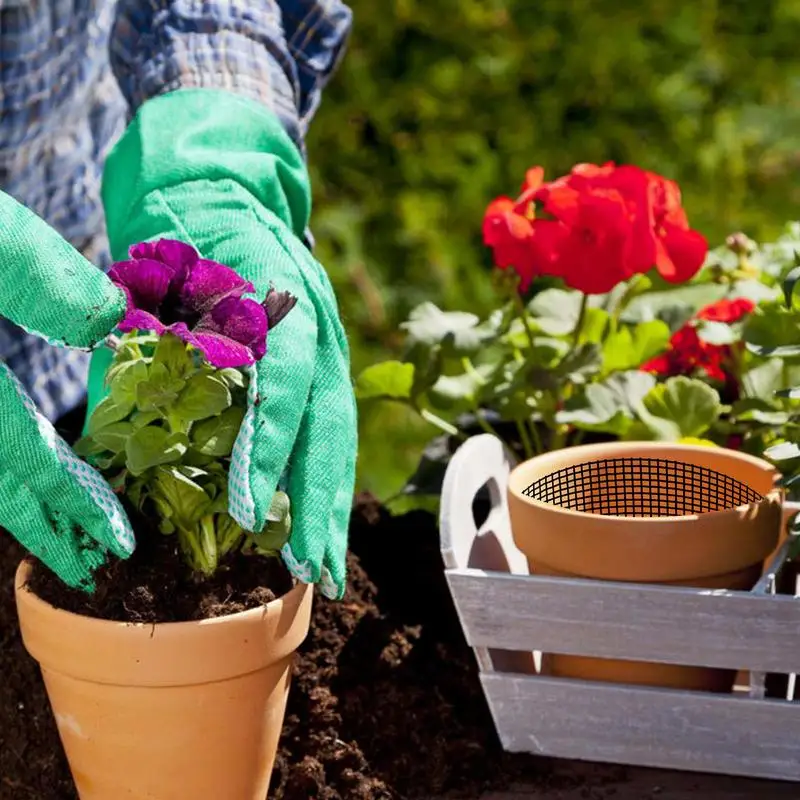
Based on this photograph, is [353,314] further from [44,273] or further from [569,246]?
[44,273]

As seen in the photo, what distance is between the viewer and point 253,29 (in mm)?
1524

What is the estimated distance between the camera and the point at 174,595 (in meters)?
1.17

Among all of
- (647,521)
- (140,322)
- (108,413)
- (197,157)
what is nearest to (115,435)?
(108,413)

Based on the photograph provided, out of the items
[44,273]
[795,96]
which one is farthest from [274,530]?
[795,96]

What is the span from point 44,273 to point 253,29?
0.63 meters

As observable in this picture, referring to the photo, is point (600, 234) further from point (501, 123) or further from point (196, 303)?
point (501, 123)

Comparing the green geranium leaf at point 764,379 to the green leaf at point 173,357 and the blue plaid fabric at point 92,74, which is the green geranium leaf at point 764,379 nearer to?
the blue plaid fabric at point 92,74

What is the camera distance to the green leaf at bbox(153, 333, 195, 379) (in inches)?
42.9

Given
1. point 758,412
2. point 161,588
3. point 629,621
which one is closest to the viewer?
point 161,588

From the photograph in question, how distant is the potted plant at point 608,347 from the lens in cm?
157

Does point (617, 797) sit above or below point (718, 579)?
below

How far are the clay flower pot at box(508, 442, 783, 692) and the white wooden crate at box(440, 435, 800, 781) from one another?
3cm

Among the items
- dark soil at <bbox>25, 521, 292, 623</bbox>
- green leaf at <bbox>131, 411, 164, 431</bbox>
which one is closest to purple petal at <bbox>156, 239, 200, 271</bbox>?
green leaf at <bbox>131, 411, 164, 431</bbox>

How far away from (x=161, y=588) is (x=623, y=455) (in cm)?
50
